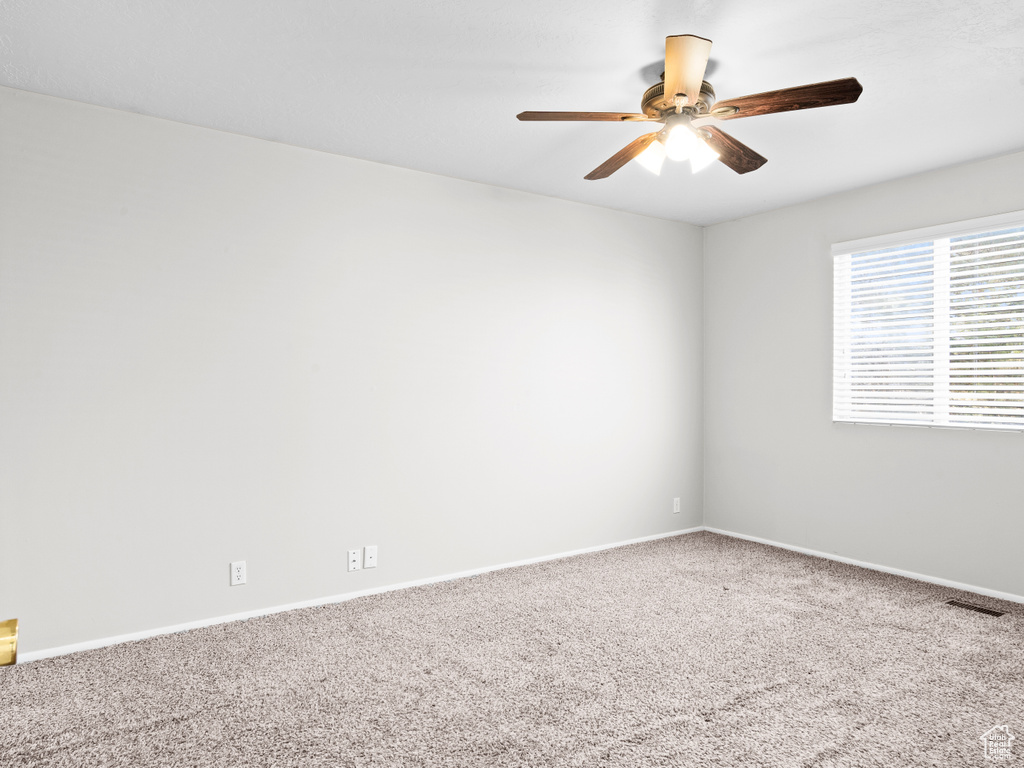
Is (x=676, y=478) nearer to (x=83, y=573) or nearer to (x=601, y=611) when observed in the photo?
(x=601, y=611)

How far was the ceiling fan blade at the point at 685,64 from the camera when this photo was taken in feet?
6.72

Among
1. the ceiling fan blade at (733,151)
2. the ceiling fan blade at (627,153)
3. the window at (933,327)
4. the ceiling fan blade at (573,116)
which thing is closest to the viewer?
the ceiling fan blade at (573,116)

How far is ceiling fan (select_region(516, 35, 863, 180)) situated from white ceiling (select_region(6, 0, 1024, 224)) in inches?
5.4

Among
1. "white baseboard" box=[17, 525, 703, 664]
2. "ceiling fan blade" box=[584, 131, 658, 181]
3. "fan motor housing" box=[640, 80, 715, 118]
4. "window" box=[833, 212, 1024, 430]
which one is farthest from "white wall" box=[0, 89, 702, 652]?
"fan motor housing" box=[640, 80, 715, 118]

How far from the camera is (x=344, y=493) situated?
11.2 feet

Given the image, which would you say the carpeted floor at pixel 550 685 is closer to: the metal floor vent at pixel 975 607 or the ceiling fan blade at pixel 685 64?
the metal floor vent at pixel 975 607

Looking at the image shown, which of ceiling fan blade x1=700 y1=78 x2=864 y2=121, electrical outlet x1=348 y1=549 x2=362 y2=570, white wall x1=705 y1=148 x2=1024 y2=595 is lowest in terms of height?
electrical outlet x1=348 y1=549 x2=362 y2=570

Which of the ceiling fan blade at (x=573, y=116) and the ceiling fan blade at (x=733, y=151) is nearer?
the ceiling fan blade at (x=573, y=116)

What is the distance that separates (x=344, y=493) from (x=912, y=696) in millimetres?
2666

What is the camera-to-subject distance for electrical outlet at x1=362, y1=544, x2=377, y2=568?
3.48 metres

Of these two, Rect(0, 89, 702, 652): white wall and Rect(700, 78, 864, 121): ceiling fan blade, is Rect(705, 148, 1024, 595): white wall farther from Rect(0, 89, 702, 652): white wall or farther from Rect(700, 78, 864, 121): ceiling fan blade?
Rect(700, 78, 864, 121): ceiling fan blade

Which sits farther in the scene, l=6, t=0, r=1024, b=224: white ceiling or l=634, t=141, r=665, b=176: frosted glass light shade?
l=634, t=141, r=665, b=176: frosted glass light shade

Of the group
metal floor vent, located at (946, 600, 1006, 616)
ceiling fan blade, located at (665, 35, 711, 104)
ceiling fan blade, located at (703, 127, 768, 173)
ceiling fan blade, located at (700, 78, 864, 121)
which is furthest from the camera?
metal floor vent, located at (946, 600, 1006, 616)

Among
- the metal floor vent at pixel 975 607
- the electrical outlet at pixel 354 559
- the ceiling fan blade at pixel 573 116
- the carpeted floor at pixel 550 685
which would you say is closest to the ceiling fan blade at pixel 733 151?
the ceiling fan blade at pixel 573 116
